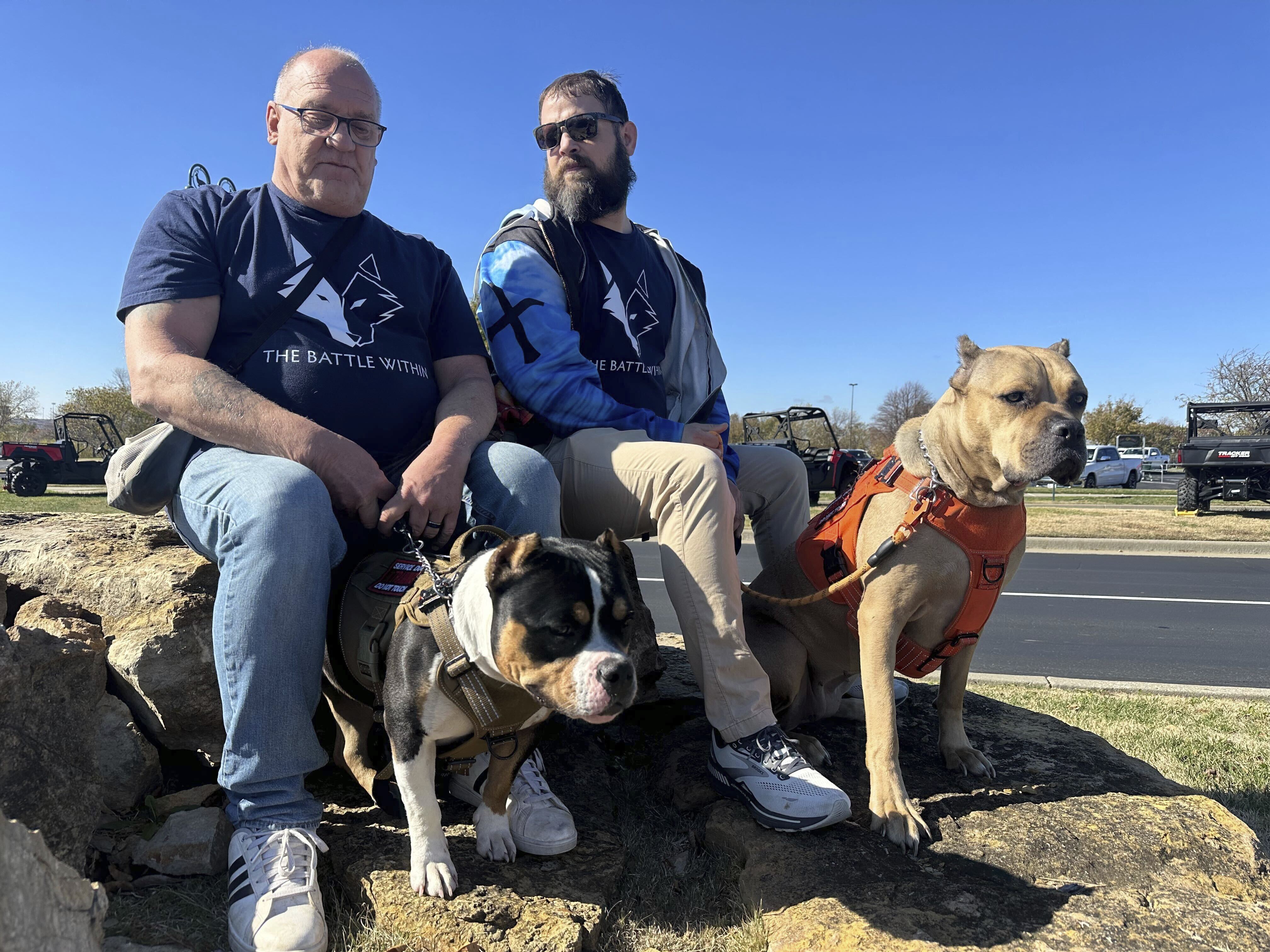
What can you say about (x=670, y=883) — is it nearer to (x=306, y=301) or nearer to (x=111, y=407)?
Result: (x=306, y=301)

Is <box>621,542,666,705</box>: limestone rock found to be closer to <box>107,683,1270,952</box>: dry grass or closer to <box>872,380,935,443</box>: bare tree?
<box>107,683,1270,952</box>: dry grass

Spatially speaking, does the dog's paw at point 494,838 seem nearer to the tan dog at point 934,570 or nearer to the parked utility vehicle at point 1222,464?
the tan dog at point 934,570

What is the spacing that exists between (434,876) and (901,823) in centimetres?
141

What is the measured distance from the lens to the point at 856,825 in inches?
104

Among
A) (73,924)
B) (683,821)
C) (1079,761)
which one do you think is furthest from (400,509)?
(1079,761)

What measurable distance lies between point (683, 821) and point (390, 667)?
1.28 meters

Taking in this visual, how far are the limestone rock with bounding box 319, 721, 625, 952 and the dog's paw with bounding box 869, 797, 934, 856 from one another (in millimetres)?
814

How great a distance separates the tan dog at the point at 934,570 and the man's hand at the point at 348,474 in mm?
1555

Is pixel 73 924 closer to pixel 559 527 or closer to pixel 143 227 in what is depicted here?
pixel 559 527

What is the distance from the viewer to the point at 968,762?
306cm

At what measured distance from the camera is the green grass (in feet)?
51.2

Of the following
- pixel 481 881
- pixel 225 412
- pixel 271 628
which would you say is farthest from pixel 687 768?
pixel 225 412

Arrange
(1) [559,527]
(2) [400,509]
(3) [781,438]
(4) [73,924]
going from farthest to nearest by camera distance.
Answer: (3) [781,438]
(1) [559,527]
(2) [400,509]
(4) [73,924]

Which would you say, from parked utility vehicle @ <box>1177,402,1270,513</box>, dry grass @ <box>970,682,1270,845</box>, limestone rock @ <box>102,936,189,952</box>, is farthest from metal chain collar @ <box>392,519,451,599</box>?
parked utility vehicle @ <box>1177,402,1270,513</box>
